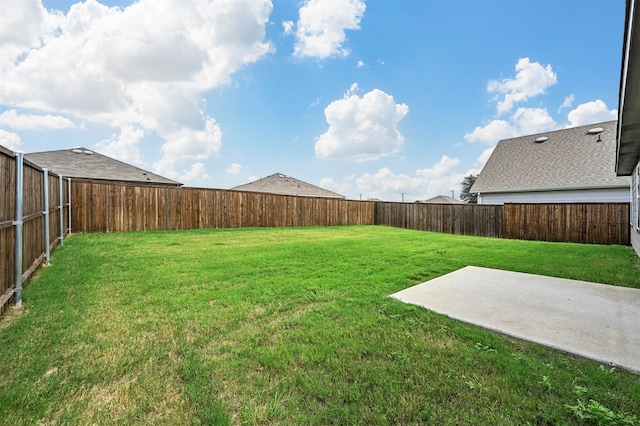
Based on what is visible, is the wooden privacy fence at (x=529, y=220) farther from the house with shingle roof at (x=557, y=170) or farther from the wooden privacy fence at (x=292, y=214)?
the house with shingle roof at (x=557, y=170)

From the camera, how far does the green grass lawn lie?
1559mm

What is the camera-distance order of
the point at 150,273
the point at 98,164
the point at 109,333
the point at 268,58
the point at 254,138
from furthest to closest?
the point at 254,138, the point at 98,164, the point at 268,58, the point at 150,273, the point at 109,333

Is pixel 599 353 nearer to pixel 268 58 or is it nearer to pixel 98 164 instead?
pixel 268 58

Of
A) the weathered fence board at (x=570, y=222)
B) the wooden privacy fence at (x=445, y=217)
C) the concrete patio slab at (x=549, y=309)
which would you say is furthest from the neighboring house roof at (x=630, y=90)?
the wooden privacy fence at (x=445, y=217)

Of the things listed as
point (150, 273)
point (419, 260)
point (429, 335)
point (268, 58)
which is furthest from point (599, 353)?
point (268, 58)

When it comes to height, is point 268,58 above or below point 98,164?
above

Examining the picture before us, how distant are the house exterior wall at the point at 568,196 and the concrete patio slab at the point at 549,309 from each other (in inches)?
498

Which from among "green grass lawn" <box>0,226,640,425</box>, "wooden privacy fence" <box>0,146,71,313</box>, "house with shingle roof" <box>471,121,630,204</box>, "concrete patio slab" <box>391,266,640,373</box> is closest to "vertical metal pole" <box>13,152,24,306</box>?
"wooden privacy fence" <box>0,146,71,313</box>

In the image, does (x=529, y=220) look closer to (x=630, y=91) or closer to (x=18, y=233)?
(x=630, y=91)

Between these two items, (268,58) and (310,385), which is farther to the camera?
(268,58)

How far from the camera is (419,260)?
235 inches

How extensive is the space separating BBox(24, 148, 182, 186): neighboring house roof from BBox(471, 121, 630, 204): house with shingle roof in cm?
1957

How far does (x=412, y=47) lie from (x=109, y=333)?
13.2m

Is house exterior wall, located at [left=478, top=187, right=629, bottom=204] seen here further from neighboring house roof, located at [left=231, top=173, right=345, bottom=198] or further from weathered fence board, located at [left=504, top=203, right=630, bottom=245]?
neighboring house roof, located at [left=231, top=173, right=345, bottom=198]
